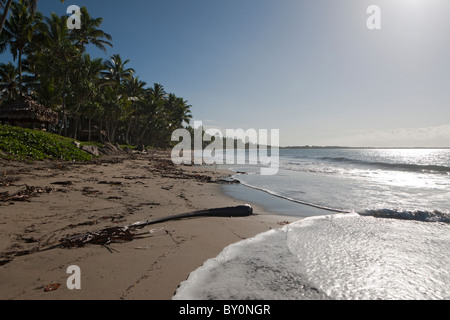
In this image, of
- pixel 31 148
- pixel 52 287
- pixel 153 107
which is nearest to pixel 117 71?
pixel 153 107

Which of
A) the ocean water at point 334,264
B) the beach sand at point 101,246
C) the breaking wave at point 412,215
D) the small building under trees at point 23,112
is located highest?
the small building under trees at point 23,112

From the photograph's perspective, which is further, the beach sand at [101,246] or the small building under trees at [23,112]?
the small building under trees at [23,112]

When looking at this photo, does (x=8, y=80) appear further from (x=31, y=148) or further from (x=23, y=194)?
(x=23, y=194)

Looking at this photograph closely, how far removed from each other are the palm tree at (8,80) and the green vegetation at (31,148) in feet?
98.2

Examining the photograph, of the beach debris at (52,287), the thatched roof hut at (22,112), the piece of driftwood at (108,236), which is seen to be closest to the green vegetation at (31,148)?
the thatched roof hut at (22,112)

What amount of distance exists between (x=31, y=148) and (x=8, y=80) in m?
33.2

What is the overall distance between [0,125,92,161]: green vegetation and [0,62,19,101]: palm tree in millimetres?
29946

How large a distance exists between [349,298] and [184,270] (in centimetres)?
169

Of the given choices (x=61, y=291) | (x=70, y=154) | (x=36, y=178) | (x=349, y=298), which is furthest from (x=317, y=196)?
(x=70, y=154)

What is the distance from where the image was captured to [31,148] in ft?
37.1

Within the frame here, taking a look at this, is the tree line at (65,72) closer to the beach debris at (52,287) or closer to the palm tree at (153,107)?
the palm tree at (153,107)

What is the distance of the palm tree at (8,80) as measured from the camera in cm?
3228

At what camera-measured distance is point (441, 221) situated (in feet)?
16.8
